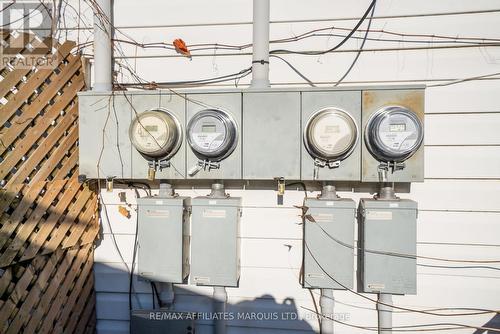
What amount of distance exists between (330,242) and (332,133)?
651 millimetres

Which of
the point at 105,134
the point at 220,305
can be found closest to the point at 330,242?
the point at 220,305

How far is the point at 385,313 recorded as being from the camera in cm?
195

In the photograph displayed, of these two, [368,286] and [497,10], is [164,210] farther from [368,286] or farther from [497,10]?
[497,10]

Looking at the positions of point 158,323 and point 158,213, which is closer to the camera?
point 158,213

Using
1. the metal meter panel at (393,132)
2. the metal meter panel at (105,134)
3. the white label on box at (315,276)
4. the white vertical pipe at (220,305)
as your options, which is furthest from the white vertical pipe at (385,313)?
the metal meter panel at (105,134)

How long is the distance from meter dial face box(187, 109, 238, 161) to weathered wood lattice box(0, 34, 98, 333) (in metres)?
0.91

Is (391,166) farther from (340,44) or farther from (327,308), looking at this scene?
(327,308)

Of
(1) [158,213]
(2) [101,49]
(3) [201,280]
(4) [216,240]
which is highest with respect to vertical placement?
(2) [101,49]

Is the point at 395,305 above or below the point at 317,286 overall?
below

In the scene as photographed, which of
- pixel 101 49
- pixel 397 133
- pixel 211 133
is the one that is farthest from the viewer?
pixel 101 49

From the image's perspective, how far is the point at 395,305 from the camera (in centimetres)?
205

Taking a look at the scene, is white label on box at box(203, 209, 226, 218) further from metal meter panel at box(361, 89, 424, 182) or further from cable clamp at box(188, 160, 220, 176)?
metal meter panel at box(361, 89, 424, 182)

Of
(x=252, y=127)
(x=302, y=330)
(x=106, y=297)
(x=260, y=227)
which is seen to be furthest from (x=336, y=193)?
(x=106, y=297)

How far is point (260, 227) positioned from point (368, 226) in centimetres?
72
